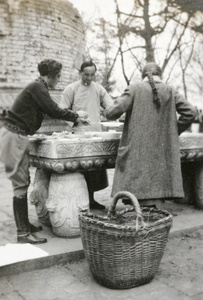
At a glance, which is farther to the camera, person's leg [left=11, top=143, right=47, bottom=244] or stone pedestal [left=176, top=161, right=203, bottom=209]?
stone pedestal [left=176, top=161, right=203, bottom=209]

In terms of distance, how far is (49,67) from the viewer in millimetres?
3426

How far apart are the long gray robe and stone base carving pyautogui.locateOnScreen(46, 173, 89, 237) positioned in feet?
1.16

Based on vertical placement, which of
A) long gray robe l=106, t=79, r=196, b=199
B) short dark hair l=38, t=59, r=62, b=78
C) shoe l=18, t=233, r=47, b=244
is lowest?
shoe l=18, t=233, r=47, b=244

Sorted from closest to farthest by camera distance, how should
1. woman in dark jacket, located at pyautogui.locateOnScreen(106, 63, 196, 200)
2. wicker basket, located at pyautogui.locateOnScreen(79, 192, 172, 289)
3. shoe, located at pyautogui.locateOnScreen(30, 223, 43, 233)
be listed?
wicker basket, located at pyautogui.locateOnScreen(79, 192, 172, 289) → woman in dark jacket, located at pyautogui.locateOnScreen(106, 63, 196, 200) → shoe, located at pyautogui.locateOnScreen(30, 223, 43, 233)

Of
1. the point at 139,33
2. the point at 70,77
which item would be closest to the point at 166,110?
the point at 139,33

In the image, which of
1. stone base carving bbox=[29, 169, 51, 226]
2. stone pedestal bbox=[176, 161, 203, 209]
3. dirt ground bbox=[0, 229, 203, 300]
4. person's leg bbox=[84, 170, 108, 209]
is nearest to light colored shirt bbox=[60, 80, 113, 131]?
person's leg bbox=[84, 170, 108, 209]

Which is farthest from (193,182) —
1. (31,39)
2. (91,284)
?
(31,39)

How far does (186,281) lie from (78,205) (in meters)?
1.21

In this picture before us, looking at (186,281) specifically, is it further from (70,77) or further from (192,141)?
(70,77)

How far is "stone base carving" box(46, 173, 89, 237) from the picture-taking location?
3494 millimetres

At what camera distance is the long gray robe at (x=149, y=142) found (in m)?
3.40

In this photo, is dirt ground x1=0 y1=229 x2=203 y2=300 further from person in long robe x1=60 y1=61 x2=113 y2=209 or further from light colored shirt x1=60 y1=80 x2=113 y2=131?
light colored shirt x1=60 y1=80 x2=113 y2=131

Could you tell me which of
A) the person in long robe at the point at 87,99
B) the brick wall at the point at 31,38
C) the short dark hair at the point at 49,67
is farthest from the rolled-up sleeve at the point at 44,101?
the brick wall at the point at 31,38

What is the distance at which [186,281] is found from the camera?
2.77m
